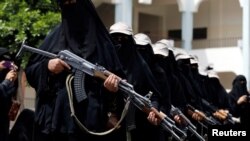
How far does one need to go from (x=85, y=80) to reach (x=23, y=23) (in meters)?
6.28

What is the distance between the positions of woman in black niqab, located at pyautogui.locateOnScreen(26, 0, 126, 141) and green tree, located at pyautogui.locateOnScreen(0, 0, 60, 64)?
18.3 feet

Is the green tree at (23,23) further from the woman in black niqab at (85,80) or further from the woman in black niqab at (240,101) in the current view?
the woman in black niqab at (85,80)

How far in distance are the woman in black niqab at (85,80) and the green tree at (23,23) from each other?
220 inches

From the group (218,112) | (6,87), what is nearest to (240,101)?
(218,112)

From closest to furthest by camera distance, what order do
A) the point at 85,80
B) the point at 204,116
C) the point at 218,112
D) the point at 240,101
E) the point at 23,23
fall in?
the point at 85,80
the point at 204,116
the point at 218,112
the point at 23,23
the point at 240,101

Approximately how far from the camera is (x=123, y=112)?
5.29 metres

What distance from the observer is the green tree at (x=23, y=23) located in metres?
11.0

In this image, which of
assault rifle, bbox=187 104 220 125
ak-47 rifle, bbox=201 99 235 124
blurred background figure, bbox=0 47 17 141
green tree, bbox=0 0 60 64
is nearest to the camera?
blurred background figure, bbox=0 47 17 141

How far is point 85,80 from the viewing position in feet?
16.7

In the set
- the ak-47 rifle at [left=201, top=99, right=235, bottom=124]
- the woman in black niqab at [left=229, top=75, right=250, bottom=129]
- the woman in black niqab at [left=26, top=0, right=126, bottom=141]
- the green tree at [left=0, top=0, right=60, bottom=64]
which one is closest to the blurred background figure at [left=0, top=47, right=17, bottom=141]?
the woman in black niqab at [left=26, top=0, right=126, bottom=141]

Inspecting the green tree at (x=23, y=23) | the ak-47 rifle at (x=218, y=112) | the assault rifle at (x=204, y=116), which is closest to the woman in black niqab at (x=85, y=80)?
the assault rifle at (x=204, y=116)

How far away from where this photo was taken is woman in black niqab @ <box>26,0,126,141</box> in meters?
5.03

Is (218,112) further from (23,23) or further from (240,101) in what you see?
(23,23)

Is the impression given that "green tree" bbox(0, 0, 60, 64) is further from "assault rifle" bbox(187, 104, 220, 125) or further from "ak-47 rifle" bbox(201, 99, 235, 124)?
"assault rifle" bbox(187, 104, 220, 125)
